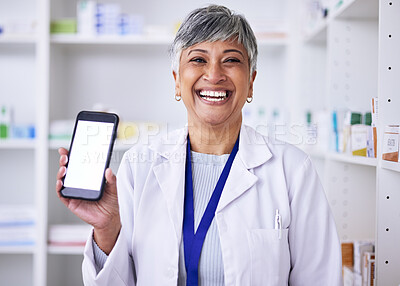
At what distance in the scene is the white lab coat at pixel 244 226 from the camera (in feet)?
4.19

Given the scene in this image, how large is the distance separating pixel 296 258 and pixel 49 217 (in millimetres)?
1810

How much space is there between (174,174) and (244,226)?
0.89 ft

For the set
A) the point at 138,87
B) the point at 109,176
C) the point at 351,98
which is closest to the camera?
the point at 109,176

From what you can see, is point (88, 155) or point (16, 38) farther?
point (16, 38)

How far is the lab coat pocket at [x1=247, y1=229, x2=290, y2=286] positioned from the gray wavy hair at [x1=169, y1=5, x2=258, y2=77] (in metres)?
0.53

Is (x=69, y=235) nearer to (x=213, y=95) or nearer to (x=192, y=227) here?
(x=192, y=227)

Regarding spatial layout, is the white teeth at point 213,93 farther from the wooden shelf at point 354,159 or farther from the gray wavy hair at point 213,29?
the wooden shelf at point 354,159

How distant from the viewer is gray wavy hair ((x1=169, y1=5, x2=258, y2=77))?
1337 millimetres

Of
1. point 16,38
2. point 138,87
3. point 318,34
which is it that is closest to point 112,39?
point 138,87

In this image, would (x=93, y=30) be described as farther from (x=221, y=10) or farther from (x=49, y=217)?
(x=221, y=10)

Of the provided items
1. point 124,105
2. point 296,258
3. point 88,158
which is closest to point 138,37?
point 124,105

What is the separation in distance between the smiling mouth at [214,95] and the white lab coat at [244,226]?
19 centimetres

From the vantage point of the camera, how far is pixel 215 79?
1349mm

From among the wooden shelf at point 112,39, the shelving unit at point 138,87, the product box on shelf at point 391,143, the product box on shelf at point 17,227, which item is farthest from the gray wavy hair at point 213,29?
the product box on shelf at point 17,227
